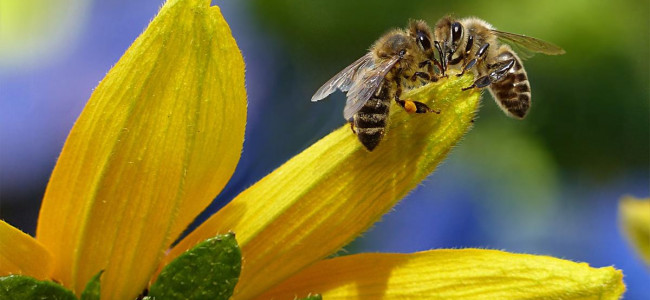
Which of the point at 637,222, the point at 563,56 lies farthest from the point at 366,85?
the point at 563,56

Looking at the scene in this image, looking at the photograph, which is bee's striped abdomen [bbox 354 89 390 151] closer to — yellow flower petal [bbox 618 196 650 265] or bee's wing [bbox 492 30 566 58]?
bee's wing [bbox 492 30 566 58]

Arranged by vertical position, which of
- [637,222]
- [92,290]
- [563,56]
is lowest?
[637,222]

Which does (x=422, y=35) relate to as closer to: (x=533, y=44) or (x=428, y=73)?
(x=428, y=73)

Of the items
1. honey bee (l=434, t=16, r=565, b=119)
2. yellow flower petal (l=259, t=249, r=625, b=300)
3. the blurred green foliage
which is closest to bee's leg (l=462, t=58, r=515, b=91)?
honey bee (l=434, t=16, r=565, b=119)

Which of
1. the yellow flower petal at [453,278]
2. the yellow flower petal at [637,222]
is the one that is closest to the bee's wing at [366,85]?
the yellow flower petal at [453,278]

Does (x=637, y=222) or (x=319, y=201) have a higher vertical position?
(x=319, y=201)

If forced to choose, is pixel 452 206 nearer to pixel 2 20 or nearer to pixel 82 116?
pixel 2 20
